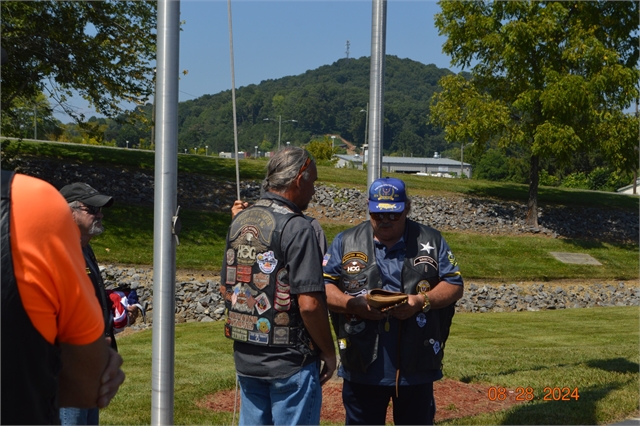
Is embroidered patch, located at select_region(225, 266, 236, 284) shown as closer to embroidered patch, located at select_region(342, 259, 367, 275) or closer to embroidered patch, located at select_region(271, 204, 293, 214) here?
embroidered patch, located at select_region(271, 204, 293, 214)

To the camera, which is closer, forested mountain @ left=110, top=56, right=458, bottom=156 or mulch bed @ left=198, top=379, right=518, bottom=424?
mulch bed @ left=198, top=379, right=518, bottom=424

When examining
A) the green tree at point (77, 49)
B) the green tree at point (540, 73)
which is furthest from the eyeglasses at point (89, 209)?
the green tree at point (540, 73)

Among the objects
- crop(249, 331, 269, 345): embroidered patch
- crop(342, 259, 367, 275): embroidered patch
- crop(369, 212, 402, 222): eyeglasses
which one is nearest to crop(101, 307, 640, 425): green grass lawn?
crop(342, 259, 367, 275): embroidered patch

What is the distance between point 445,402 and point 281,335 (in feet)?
11.7

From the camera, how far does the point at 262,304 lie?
3633 mm

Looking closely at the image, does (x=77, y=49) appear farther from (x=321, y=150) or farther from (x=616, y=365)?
(x=321, y=150)

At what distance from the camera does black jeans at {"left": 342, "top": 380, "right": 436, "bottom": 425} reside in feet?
13.9

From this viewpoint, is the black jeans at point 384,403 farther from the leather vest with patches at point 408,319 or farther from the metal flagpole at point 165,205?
the metal flagpole at point 165,205

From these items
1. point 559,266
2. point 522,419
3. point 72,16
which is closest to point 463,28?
point 559,266

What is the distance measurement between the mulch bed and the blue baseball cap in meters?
2.46

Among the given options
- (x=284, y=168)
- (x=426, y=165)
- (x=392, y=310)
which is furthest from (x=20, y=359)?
(x=426, y=165)

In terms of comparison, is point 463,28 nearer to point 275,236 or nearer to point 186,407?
point 186,407

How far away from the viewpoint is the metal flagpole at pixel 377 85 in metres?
6.10
